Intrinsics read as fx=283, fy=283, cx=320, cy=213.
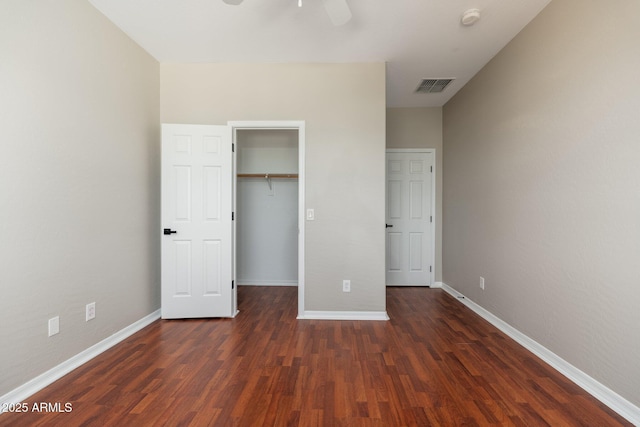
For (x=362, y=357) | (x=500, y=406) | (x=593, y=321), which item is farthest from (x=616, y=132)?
(x=362, y=357)

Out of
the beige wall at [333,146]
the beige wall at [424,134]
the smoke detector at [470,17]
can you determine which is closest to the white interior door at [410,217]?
the beige wall at [424,134]

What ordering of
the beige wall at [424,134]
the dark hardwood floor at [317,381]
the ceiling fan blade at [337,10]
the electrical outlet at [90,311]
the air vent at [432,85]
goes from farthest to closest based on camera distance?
the beige wall at [424,134], the air vent at [432,85], the electrical outlet at [90,311], the ceiling fan blade at [337,10], the dark hardwood floor at [317,381]

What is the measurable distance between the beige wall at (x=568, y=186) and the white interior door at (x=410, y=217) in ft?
3.87

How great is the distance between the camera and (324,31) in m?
2.49

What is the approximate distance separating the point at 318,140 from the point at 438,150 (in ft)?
7.27

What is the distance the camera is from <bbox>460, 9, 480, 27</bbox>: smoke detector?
2195 millimetres

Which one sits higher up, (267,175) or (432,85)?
(432,85)

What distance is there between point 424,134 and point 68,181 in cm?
419

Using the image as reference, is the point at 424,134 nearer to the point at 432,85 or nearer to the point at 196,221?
the point at 432,85

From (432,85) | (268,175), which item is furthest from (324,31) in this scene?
(268,175)

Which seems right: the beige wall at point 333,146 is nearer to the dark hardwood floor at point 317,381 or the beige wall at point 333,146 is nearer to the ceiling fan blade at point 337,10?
the dark hardwood floor at point 317,381

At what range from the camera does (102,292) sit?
7.61 feet

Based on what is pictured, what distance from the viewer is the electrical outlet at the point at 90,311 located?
85.6 inches

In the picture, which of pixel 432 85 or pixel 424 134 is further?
pixel 424 134
